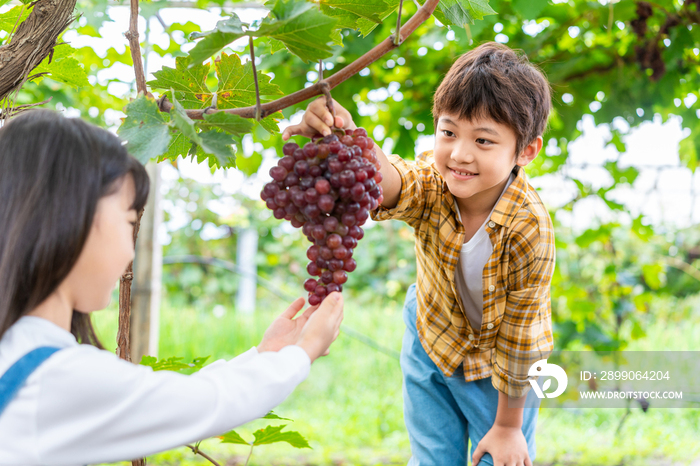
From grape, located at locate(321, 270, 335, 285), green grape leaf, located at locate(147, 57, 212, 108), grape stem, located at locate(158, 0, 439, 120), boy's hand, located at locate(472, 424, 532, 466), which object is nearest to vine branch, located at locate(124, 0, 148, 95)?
green grape leaf, located at locate(147, 57, 212, 108)

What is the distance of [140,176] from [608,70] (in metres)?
2.20

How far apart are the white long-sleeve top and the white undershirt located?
0.77 meters

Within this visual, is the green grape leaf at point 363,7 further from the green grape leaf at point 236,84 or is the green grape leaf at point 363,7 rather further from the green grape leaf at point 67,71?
the green grape leaf at point 67,71

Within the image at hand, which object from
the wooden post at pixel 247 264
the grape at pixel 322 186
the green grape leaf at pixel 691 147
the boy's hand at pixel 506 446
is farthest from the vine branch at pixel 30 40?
the wooden post at pixel 247 264

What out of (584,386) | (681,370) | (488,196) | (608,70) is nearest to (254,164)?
(488,196)

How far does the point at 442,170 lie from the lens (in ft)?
3.84

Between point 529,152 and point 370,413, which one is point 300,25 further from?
point 370,413

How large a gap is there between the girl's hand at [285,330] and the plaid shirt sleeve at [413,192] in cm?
38

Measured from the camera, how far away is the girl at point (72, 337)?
629mm

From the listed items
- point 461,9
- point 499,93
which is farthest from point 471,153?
point 461,9

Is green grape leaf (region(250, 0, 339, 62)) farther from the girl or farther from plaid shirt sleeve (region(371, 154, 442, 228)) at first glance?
plaid shirt sleeve (region(371, 154, 442, 228))

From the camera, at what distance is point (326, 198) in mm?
721

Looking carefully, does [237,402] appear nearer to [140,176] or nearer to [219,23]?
[140,176]

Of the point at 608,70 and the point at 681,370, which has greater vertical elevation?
the point at 608,70
